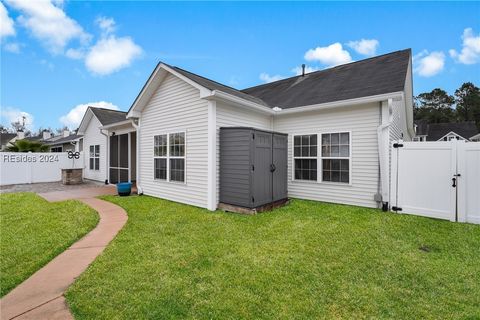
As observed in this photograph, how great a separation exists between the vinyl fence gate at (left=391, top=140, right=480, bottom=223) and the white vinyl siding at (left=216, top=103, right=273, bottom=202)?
12.9ft

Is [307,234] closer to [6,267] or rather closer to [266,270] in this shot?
[266,270]

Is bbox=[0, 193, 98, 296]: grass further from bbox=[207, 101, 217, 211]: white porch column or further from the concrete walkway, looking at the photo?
bbox=[207, 101, 217, 211]: white porch column

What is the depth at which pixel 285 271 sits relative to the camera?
3197mm

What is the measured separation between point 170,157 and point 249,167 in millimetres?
3123

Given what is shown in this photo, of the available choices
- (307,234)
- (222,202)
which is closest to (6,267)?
(222,202)

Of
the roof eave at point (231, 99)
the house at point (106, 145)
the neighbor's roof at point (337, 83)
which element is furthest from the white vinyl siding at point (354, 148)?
the house at point (106, 145)

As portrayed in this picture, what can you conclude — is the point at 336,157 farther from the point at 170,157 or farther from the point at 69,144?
the point at 69,144

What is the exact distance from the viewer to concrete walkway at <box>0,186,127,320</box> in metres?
2.36

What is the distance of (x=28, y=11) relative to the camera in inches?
289

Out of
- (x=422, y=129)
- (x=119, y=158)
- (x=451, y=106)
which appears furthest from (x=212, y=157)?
(x=451, y=106)

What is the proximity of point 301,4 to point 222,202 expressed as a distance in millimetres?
9062

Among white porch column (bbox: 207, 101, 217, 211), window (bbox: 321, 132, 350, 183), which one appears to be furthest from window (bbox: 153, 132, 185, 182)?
window (bbox: 321, 132, 350, 183)

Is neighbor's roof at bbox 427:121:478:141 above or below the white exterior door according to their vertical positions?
above

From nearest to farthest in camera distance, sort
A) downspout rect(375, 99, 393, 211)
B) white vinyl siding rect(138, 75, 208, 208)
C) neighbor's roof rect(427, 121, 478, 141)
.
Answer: downspout rect(375, 99, 393, 211) → white vinyl siding rect(138, 75, 208, 208) → neighbor's roof rect(427, 121, 478, 141)
